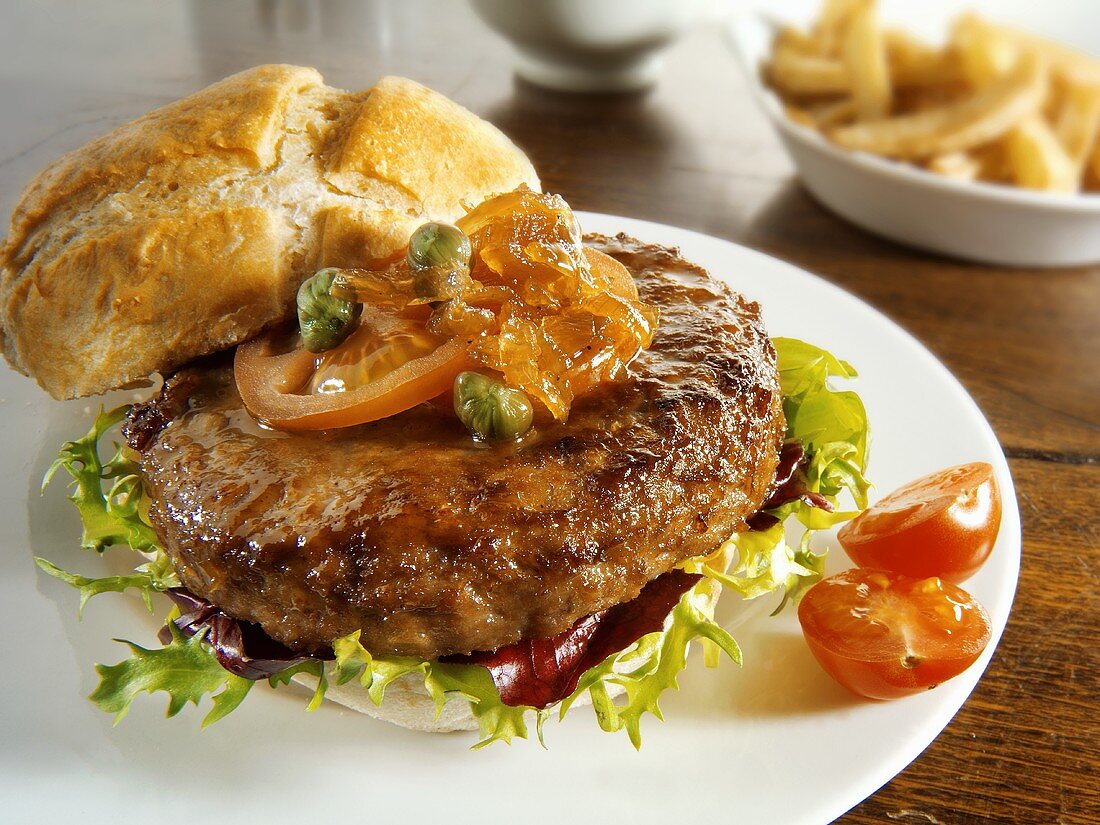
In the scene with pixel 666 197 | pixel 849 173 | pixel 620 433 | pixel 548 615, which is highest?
pixel 620 433

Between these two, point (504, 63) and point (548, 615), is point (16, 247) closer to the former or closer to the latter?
point (548, 615)

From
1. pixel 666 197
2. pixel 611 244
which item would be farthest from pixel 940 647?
pixel 666 197

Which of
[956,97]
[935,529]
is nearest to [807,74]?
[956,97]

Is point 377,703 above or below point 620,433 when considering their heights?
below

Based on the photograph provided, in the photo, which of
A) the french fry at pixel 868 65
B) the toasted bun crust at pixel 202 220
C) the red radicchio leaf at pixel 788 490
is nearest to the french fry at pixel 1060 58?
the french fry at pixel 868 65

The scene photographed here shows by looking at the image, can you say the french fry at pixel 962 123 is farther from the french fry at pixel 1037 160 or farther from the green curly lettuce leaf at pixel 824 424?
the green curly lettuce leaf at pixel 824 424

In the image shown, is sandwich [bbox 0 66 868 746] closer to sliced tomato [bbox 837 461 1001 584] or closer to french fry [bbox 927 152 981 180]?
sliced tomato [bbox 837 461 1001 584]

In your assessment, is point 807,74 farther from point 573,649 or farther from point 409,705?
point 409,705
